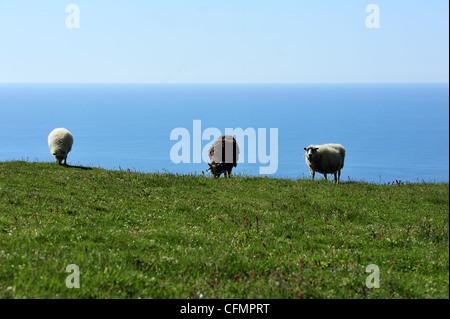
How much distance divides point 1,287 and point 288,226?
7.43 m

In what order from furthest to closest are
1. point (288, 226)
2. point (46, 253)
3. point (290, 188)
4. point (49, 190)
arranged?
point (290, 188) < point (49, 190) < point (288, 226) < point (46, 253)

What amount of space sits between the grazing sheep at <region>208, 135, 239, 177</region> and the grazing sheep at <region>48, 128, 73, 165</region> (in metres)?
10.7

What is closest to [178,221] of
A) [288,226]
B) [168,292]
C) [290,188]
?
[288,226]

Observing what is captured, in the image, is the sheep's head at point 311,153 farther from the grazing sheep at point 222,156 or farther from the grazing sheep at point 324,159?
the grazing sheep at point 222,156

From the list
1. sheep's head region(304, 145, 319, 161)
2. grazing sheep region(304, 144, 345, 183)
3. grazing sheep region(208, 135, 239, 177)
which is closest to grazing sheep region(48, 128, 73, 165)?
grazing sheep region(208, 135, 239, 177)

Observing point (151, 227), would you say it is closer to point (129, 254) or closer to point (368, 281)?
point (129, 254)

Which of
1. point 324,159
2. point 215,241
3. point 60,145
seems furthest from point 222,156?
point 215,241

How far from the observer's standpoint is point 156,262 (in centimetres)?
840

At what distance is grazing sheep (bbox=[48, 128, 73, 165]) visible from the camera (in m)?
30.0

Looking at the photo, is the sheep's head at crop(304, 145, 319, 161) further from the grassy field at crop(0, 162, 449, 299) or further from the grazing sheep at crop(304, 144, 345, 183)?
the grassy field at crop(0, 162, 449, 299)

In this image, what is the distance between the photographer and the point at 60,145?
30344 mm

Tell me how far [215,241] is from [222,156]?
642 inches

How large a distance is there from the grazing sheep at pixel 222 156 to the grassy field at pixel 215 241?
28.7 ft
